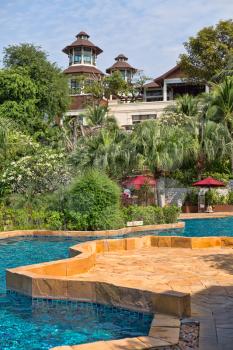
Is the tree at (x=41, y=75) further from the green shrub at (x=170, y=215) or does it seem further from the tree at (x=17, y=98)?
the green shrub at (x=170, y=215)

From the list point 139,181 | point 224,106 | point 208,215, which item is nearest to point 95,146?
point 139,181

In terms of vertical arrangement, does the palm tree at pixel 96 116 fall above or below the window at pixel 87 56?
below

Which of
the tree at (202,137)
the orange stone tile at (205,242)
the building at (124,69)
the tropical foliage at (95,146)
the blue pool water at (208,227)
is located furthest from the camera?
the building at (124,69)

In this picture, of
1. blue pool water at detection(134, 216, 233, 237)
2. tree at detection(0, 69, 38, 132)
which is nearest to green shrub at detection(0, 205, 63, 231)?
blue pool water at detection(134, 216, 233, 237)

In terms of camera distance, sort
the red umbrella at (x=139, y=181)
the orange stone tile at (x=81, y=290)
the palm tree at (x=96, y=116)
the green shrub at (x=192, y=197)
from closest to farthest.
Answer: the orange stone tile at (x=81, y=290), the red umbrella at (x=139, y=181), the green shrub at (x=192, y=197), the palm tree at (x=96, y=116)

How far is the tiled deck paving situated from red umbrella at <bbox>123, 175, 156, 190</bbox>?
38.5 ft

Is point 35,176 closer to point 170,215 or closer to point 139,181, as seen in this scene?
point 139,181

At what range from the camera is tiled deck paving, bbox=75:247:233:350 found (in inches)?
214

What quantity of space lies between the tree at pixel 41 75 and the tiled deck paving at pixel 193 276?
26.0 m

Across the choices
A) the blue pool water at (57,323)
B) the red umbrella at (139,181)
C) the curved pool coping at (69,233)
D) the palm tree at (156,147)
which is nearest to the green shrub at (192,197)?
the red umbrella at (139,181)

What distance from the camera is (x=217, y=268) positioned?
29.0ft

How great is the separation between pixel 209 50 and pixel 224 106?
1033 cm

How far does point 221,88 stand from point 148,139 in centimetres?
966

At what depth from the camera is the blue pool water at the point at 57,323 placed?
5.59 metres
